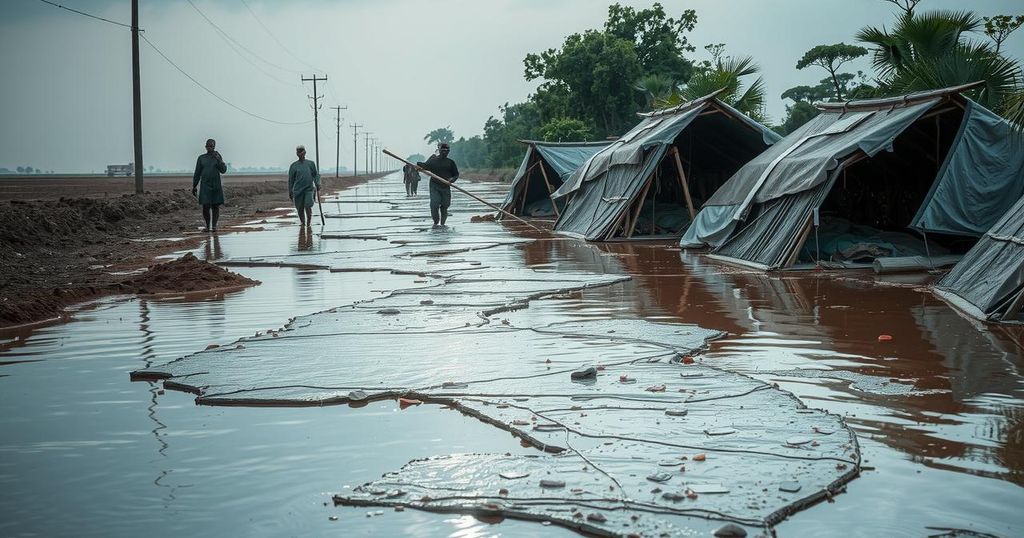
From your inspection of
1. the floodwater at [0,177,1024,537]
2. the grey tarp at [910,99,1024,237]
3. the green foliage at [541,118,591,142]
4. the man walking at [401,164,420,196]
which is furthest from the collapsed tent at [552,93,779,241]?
the man walking at [401,164,420,196]

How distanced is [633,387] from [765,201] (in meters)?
8.55

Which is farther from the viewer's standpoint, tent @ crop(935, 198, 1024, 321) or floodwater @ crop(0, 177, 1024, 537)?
tent @ crop(935, 198, 1024, 321)

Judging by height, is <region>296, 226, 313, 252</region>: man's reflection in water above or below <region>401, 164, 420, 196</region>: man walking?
below

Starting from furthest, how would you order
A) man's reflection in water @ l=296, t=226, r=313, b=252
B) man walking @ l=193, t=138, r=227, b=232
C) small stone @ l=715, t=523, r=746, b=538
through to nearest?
man walking @ l=193, t=138, r=227, b=232 → man's reflection in water @ l=296, t=226, r=313, b=252 → small stone @ l=715, t=523, r=746, b=538

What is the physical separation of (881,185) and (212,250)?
11024 millimetres

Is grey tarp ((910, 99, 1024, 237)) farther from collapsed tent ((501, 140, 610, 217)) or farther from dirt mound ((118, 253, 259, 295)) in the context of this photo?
collapsed tent ((501, 140, 610, 217))

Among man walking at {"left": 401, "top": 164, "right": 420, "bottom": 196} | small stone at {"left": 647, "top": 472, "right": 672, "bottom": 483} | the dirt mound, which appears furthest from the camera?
man walking at {"left": 401, "top": 164, "right": 420, "bottom": 196}

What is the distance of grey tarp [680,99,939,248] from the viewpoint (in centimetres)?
1238

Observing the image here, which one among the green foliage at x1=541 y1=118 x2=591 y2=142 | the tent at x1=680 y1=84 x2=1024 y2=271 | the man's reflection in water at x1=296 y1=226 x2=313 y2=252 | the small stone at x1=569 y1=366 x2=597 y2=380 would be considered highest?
the green foliage at x1=541 y1=118 x2=591 y2=142

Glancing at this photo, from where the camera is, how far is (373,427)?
505 cm

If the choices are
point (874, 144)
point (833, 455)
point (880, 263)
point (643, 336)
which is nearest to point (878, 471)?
point (833, 455)

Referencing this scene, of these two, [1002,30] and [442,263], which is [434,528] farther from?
[1002,30]

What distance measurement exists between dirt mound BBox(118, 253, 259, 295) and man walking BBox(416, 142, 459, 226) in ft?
30.9

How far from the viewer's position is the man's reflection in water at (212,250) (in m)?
14.7
